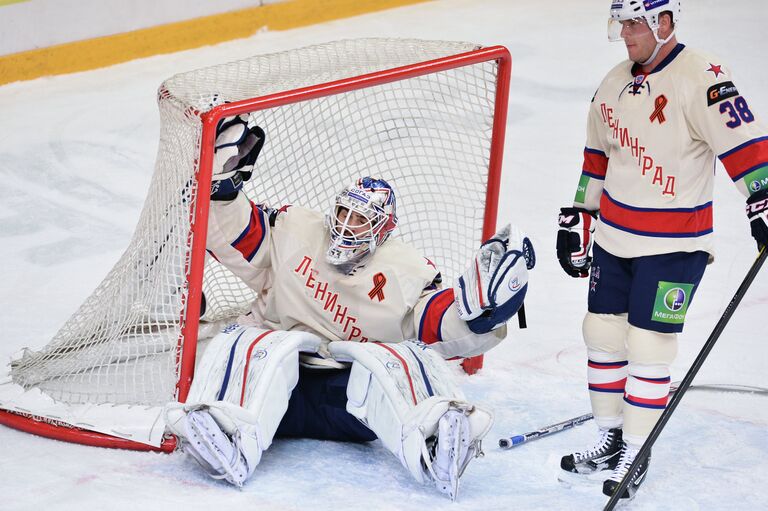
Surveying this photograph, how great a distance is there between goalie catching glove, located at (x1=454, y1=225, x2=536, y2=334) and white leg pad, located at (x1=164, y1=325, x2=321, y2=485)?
396 mm

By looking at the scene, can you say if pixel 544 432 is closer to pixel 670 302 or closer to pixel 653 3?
pixel 670 302

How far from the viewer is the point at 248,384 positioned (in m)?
2.74

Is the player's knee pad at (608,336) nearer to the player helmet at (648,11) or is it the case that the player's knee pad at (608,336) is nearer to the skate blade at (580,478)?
the skate blade at (580,478)

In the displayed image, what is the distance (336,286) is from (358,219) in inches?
7.8

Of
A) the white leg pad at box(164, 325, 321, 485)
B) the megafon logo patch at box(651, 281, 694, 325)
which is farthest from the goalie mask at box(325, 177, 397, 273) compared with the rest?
the megafon logo patch at box(651, 281, 694, 325)

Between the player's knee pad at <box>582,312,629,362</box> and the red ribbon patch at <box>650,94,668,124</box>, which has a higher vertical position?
the red ribbon patch at <box>650,94,668,124</box>

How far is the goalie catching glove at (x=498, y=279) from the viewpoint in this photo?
111 inches

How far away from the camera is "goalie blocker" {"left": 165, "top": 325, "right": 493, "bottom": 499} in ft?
8.63

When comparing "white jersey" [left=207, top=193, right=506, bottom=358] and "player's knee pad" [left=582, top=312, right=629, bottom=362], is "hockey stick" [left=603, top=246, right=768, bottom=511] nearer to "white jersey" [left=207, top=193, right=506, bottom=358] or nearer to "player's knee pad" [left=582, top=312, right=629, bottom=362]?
"player's knee pad" [left=582, top=312, right=629, bottom=362]

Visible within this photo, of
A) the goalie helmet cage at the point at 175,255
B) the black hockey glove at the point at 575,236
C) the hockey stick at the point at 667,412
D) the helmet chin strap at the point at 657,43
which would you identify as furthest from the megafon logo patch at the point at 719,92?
the goalie helmet cage at the point at 175,255

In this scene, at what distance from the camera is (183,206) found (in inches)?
110

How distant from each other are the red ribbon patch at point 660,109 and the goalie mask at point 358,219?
2.42 ft

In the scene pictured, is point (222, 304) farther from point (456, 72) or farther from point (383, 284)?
point (456, 72)

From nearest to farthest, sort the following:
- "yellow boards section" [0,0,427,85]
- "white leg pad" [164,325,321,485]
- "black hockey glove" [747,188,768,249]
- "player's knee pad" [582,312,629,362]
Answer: "black hockey glove" [747,188,768,249]
"white leg pad" [164,325,321,485]
"player's knee pad" [582,312,629,362]
"yellow boards section" [0,0,427,85]
